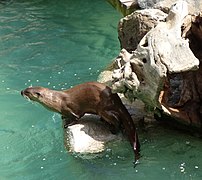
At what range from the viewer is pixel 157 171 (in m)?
4.26

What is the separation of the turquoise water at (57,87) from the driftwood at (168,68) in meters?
0.29

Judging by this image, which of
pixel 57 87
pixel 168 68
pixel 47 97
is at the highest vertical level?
pixel 168 68

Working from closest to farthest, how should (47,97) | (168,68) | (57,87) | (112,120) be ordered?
Result: (168,68) < (112,120) < (47,97) < (57,87)

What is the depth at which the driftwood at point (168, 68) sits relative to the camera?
404 centimetres

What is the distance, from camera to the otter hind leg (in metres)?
4.54

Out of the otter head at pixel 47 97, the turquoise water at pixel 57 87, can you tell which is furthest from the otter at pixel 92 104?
the turquoise water at pixel 57 87

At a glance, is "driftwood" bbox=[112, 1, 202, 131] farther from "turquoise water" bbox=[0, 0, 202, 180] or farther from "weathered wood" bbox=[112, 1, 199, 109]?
"turquoise water" bbox=[0, 0, 202, 180]

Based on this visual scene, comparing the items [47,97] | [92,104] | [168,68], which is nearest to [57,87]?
[47,97]

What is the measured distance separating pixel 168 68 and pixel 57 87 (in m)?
2.55

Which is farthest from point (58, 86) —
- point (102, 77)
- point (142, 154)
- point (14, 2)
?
point (14, 2)

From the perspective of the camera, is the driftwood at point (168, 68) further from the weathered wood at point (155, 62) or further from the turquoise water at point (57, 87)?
the turquoise water at point (57, 87)

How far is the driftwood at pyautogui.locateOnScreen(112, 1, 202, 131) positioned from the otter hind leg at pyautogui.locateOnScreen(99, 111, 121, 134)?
29 centimetres

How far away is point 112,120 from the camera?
455 centimetres

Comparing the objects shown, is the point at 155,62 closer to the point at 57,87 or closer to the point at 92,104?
the point at 92,104
